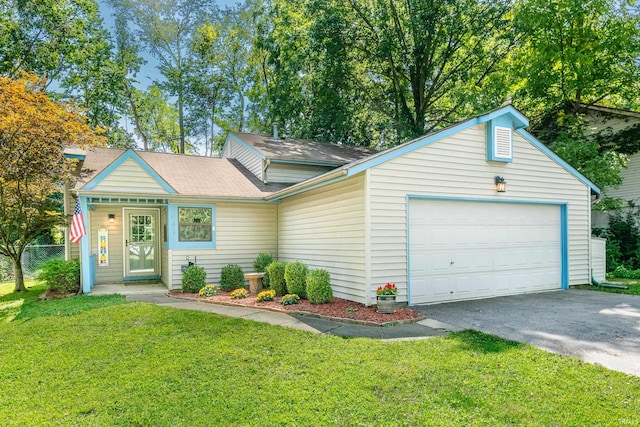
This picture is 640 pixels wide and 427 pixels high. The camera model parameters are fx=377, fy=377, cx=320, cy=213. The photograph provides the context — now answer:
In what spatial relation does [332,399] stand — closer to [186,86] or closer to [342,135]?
[342,135]

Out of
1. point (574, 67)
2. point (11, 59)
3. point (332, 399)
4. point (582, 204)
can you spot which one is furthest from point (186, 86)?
point (332, 399)

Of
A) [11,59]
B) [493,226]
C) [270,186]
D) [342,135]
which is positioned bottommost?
[493,226]

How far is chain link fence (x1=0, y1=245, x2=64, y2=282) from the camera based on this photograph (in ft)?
46.3

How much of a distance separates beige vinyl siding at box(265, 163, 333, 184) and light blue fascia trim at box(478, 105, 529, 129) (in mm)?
6111

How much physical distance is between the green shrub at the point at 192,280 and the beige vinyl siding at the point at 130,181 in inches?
87.2

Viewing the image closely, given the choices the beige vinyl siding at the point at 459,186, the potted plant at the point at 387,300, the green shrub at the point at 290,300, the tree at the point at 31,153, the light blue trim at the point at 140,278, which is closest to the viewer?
the potted plant at the point at 387,300

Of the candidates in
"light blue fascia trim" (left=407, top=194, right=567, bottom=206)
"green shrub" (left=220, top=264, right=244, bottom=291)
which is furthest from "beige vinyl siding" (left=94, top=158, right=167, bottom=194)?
"light blue fascia trim" (left=407, top=194, right=567, bottom=206)

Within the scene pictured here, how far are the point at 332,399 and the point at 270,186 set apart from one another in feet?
31.3

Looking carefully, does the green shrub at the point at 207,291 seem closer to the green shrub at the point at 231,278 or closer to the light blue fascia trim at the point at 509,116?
the green shrub at the point at 231,278

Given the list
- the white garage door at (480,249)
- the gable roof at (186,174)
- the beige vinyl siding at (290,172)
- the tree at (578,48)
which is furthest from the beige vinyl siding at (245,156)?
the tree at (578,48)

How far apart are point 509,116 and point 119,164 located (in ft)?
31.6

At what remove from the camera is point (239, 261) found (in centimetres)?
1118

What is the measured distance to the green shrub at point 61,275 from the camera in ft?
30.5

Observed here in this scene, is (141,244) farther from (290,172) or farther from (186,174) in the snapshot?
(290,172)
